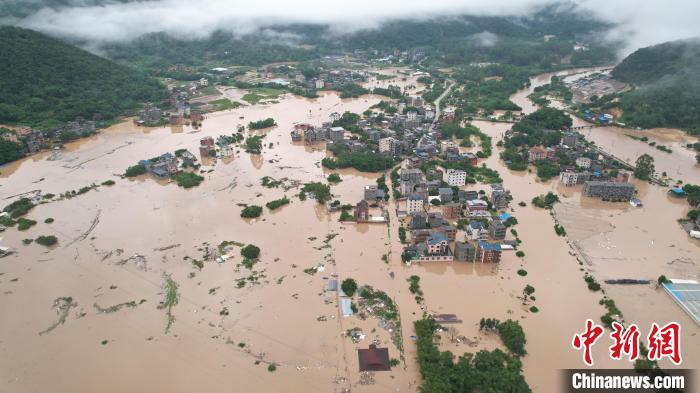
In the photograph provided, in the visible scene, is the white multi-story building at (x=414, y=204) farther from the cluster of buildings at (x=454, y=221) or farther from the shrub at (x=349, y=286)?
the shrub at (x=349, y=286)

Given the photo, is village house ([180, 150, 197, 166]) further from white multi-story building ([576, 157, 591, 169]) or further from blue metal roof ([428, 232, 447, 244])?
white multi-story building ([576, 157, 591, 169])

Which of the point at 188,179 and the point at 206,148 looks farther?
the point at 206,148

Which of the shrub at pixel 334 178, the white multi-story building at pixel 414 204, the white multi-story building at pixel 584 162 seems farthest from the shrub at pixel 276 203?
the white multi-story building at pixel 584 162

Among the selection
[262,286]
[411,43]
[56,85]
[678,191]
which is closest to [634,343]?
[262,286]

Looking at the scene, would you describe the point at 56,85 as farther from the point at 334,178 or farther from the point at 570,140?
the point at 570,140

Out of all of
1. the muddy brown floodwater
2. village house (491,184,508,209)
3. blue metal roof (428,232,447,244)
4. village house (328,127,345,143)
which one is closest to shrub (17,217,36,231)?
the muddy brown floodwater

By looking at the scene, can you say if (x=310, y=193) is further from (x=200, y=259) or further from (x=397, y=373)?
(x=397, y=373)

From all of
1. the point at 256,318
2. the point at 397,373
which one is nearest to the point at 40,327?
the point at 256,318
